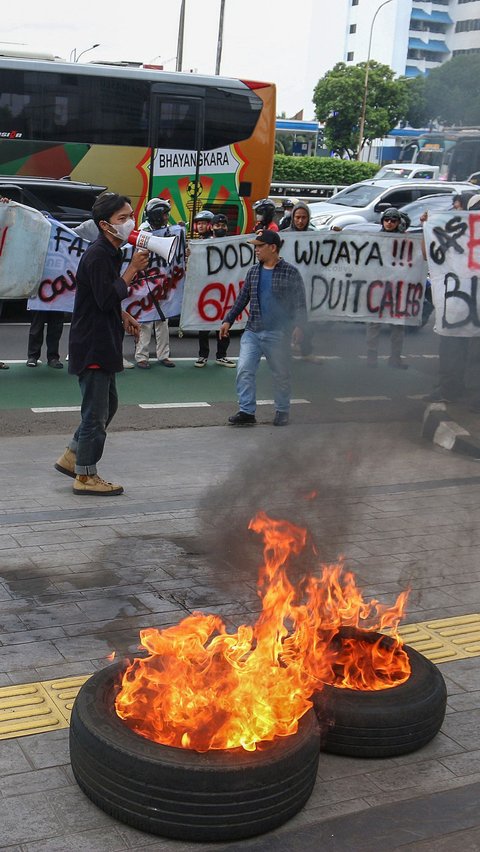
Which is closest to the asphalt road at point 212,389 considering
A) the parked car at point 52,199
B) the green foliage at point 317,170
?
the parked car at point 52,199

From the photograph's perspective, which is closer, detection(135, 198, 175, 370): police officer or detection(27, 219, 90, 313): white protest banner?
detection(27, 219, 90, 313): white protest banner

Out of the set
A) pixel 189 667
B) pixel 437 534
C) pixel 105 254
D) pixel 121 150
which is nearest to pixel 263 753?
pixel 189 667

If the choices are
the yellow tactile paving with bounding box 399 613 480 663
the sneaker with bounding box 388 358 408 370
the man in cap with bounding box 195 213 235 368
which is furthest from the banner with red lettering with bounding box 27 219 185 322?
the yellow tactile paving with bounding box 399 613 480 663

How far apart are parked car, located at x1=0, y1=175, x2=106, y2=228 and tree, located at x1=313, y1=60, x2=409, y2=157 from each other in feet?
168

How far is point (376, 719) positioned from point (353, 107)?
66927 millimetres

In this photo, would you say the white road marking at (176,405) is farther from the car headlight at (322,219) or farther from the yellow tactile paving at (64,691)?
the car headlight at (322,219)

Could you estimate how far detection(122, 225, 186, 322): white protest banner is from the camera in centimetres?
1220

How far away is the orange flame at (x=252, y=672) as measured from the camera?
3584 mm

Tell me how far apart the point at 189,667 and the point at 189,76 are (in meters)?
16.6

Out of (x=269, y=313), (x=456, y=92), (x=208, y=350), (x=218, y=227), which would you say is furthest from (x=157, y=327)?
(x=456, y=92)

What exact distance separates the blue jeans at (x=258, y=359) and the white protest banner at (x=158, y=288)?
2890 mm

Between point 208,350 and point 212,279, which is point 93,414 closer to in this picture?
point 208,350

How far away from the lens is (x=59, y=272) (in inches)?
469

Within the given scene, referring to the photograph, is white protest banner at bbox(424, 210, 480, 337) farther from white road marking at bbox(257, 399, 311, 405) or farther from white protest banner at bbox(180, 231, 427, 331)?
white protest banner at bbox(180, 231, 427, 331)
